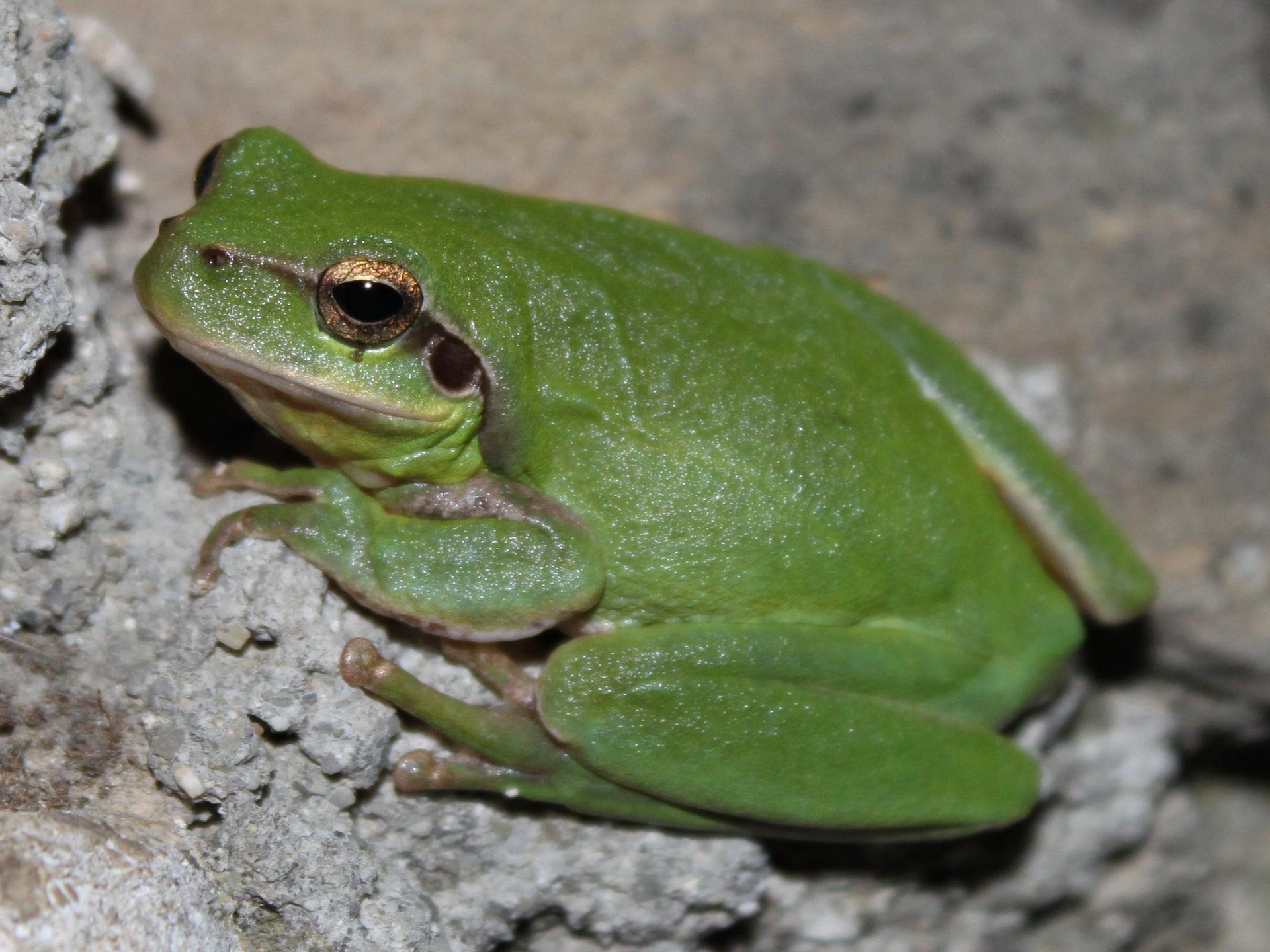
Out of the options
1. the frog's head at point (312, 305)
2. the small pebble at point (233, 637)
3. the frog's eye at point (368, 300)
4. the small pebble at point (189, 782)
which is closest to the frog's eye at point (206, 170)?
the frog's head at point (312, 305)

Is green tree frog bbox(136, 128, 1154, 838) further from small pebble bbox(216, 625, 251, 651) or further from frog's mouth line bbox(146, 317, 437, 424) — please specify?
small pebble bbox(216, 625, 251, 651)

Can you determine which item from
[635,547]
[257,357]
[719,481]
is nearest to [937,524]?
[719,481]

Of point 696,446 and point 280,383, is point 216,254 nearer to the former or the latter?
point 280,383

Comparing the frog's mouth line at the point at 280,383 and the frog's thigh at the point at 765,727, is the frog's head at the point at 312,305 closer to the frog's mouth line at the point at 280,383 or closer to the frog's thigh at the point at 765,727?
the frog's mouth line at the point at 280,383

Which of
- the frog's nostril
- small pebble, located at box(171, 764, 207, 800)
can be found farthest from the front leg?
the frog's nostril

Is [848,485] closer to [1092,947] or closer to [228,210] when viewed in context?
[228,210]

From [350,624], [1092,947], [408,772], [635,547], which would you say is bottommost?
[1092,947]
